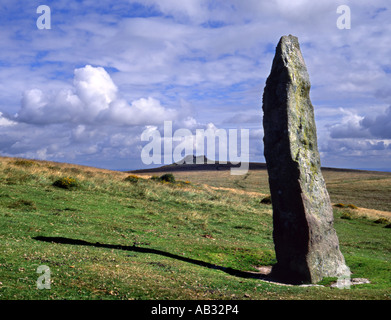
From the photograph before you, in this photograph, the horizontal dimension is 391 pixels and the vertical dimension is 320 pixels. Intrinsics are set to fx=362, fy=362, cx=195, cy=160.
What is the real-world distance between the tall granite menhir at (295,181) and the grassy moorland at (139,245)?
116 centimetres

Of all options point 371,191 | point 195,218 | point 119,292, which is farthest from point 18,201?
point 371,191

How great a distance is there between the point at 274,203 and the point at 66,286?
8902 mm

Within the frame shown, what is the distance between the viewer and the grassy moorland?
33.2 feet

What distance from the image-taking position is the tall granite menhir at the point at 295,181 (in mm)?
14219

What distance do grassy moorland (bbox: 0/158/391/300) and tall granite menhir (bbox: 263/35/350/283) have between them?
116 centimetres

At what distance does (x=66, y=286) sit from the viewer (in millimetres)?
9508

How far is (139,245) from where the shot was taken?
691 inches

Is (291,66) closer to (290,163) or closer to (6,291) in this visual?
(290,163)
